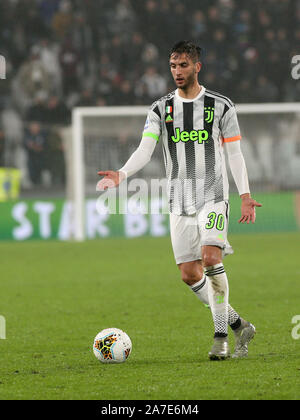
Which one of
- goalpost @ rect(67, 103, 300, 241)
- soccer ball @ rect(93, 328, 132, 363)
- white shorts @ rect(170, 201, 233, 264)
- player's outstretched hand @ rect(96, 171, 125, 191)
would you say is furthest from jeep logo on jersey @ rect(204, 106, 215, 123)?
goalpost @ rect(67, 103, 300, 241)

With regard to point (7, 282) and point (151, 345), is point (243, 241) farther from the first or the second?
point (151, 345)

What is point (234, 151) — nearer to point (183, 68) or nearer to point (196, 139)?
point (196, 139)

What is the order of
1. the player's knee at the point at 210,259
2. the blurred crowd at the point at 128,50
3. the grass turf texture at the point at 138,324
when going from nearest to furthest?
the grass turf texture at the point at 138,324, the player's knee at the point at 210,259, the blurred crowd at the point at 128,50

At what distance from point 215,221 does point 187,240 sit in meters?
0.25

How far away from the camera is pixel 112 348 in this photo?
5.84 metres

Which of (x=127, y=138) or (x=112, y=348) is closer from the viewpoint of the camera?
(x=112, y=348)

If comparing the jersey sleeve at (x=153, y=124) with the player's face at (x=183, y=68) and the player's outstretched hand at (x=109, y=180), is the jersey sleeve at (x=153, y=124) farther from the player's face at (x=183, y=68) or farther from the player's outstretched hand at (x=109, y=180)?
the player's outstretched hand at (x=109, y=180)

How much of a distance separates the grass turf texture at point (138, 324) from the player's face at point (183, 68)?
1876 millimetres

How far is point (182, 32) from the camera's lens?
22.6 meters

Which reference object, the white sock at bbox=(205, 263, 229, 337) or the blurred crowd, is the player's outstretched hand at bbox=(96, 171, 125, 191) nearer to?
the white sock at bbox=(205, 263, 229, 337)

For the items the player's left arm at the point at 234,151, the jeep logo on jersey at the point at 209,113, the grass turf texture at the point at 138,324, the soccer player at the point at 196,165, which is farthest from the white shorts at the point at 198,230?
the grass turf texture at the point at 138,324

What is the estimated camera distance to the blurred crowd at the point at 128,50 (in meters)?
20.9

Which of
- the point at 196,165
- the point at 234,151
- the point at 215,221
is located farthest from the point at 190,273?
the point at 234,151

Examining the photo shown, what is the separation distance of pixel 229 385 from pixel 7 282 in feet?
22.2
